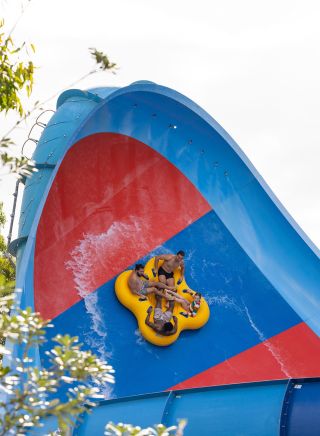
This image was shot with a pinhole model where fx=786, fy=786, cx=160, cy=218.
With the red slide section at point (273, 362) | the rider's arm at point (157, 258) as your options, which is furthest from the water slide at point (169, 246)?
the rider's arm at point (157, 258)

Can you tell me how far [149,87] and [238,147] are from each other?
1486 mm

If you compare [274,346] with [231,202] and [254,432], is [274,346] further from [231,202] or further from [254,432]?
[254,432]

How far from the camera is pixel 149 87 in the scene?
10.7m

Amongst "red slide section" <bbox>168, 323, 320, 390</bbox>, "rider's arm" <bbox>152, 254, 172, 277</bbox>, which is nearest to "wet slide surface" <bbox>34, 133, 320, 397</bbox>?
"red slide section" <bbox>168, 323, 320, 390</bbox>

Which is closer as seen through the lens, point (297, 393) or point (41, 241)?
point (297, 393)

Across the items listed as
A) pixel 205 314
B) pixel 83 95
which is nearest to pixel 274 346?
pixel 205 314

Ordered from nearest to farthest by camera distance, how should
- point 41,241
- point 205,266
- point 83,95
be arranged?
point 41,241 → point 205,266 → point 83,95

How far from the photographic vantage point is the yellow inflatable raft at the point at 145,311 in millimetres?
9922

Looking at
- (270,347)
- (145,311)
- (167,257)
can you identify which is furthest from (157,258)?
(270,347)

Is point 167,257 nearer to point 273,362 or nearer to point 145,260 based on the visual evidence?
point 145,260

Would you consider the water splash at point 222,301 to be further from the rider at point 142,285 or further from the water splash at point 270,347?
the rider at point 142,285

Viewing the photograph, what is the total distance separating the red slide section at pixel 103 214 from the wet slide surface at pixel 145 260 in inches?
0.5

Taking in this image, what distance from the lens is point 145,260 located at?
10.6 metres

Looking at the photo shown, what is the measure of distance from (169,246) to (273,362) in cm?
210
